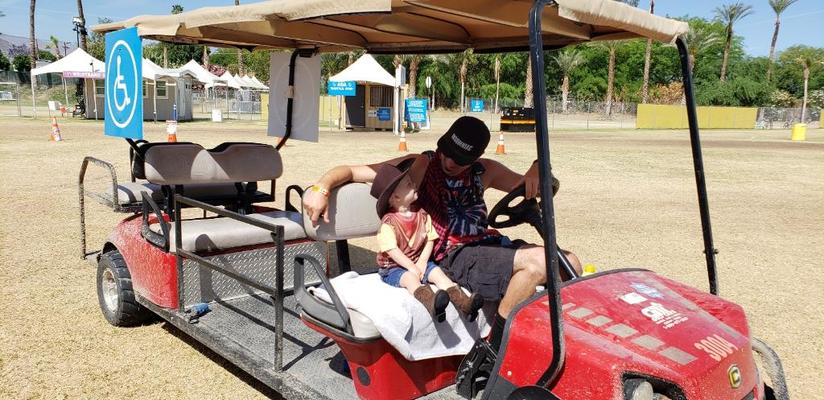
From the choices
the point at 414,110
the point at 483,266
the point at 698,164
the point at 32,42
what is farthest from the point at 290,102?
the point at 32,42

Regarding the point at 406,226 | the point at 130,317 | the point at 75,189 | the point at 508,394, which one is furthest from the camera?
the point at 75,189

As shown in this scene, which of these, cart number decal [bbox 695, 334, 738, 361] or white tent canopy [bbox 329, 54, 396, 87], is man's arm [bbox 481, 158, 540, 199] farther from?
white tent canopy [bbox 329, 54, 396, 87]

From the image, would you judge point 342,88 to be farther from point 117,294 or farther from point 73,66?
point 117,294

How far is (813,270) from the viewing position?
637 cm

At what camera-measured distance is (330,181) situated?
3.42 m

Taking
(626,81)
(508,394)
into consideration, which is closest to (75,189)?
(508,394)

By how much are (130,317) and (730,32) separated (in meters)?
69.9

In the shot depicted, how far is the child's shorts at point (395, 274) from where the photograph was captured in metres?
3.06

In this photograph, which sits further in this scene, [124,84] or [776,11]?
[776,11]

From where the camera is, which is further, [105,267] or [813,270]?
[813,270]

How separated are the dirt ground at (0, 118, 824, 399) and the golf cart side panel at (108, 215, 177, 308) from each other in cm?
36

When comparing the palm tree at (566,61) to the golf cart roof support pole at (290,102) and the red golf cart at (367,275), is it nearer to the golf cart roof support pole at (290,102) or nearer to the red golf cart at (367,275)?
the golf cart roof support pole at (290,102)

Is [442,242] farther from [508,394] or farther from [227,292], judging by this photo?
Result: [227,292]

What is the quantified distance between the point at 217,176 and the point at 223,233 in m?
0.80
